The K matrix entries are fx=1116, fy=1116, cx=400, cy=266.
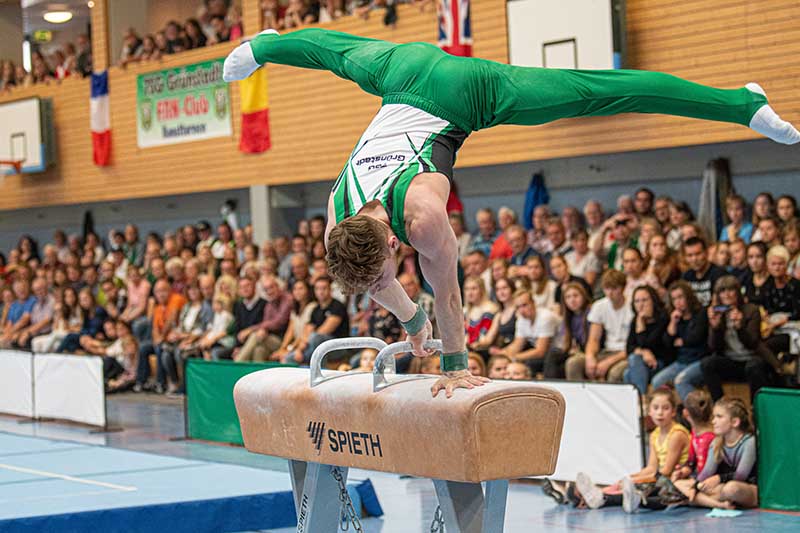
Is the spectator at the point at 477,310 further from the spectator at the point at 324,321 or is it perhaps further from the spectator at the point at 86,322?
the spectator at the point at 86,322

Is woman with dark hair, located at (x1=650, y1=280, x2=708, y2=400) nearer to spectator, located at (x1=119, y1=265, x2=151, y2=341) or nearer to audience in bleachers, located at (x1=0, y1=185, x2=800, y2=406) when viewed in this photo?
audience in bleachers, located at (x1=0, y1=185, x2=800, y2=406)

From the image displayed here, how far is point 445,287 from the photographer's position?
4.11m

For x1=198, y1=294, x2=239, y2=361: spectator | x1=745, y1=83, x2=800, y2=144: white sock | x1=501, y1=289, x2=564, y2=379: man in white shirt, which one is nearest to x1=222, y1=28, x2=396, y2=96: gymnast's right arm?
x1=745, y1=83, x2=800, y2=144: white sock

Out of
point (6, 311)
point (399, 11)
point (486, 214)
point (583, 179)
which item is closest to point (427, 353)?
point (486, 214)

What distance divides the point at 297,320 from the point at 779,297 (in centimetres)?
507

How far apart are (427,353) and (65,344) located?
35.9 feet

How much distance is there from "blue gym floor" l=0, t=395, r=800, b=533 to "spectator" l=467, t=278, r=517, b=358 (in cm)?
139

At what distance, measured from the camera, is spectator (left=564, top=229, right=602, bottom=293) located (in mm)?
9914

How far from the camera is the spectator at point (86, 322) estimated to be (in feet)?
48.1

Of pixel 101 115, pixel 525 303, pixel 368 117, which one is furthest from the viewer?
pixel 101 115

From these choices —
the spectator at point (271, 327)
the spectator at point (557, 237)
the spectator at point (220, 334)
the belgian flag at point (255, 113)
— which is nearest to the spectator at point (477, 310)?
the spectator at point (557, 237)

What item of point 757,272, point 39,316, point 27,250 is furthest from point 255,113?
point 757,272

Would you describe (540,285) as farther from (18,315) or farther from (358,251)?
(18,315)

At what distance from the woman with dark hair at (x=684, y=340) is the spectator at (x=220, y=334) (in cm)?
570
